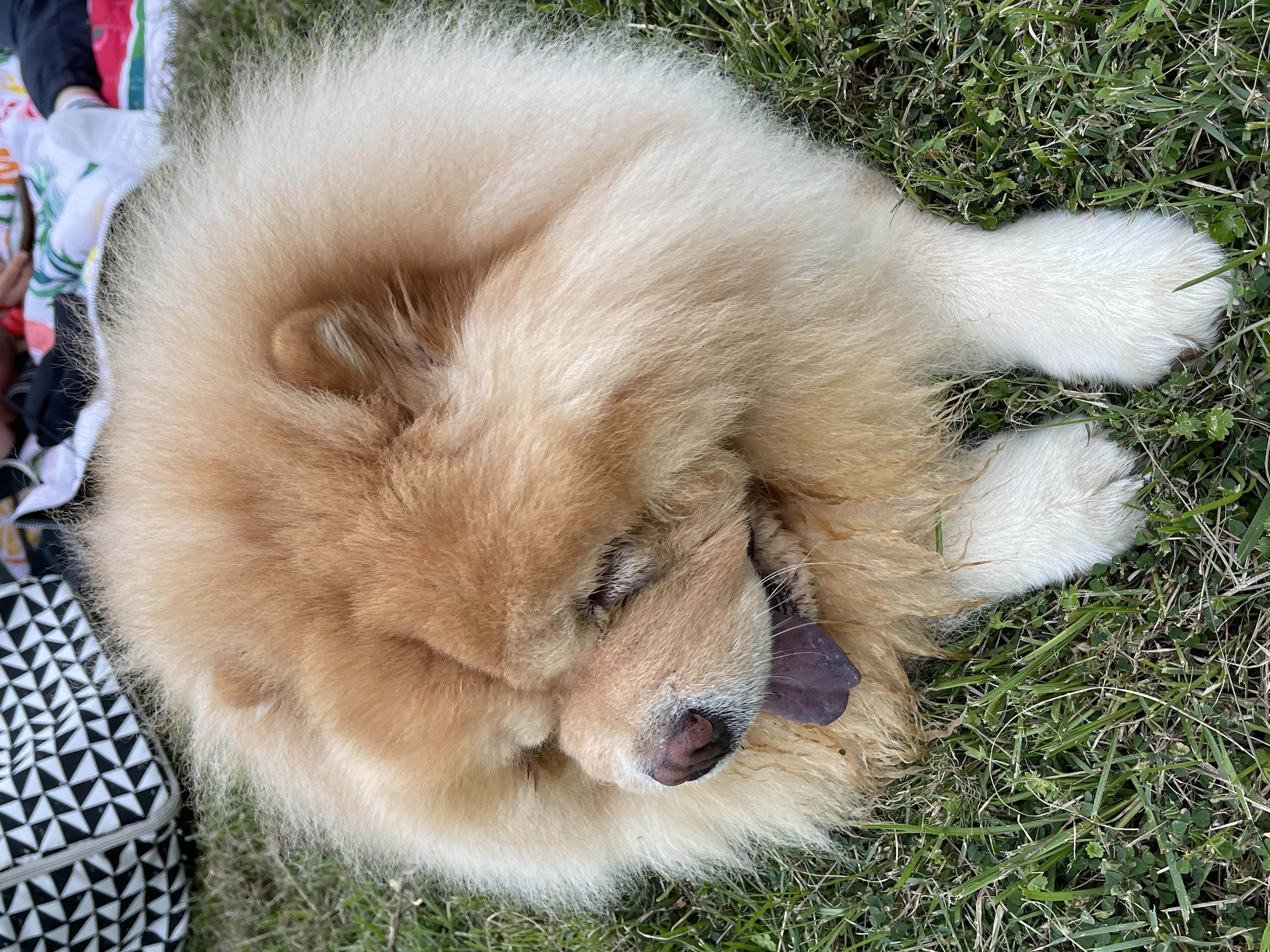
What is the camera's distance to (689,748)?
1.80m

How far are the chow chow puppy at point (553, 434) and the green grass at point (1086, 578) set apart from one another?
4.5 inches

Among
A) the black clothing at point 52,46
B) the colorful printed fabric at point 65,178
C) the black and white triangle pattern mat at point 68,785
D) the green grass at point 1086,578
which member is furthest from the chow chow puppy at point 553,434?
the black clothing at point 52,46

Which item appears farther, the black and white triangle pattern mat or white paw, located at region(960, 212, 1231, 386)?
the black and white triangle pattern mat

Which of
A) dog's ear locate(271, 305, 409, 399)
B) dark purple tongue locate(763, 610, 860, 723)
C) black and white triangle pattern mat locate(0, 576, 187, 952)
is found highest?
dog's ear locate(271, 305, 409, 399)

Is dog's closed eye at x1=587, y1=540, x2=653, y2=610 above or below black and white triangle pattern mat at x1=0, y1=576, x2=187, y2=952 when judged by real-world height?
above

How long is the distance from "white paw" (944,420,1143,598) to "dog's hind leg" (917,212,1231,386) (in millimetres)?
177

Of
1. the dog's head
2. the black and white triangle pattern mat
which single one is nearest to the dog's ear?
the dog's head

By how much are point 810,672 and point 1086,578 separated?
71 centimetres

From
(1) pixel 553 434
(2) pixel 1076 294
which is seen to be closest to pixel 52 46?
(1) pixel 553 434

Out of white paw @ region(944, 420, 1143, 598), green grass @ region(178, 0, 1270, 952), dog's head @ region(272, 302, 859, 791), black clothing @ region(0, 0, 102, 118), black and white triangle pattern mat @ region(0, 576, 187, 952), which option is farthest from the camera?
black clothing @ region(0, 0, 102, 118)

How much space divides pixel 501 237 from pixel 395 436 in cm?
47

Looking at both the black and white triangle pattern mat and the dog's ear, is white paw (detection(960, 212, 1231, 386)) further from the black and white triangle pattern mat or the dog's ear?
the black and white triangle pattern mat

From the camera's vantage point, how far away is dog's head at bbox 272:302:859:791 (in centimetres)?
164

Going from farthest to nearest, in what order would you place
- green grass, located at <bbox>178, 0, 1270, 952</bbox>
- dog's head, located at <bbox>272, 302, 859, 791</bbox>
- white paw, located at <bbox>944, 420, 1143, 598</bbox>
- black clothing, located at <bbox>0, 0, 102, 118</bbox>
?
black clothing, located at <bbox>0, 0, 102, 118</bbox>
white paw, located at <bbox>944, 420, 1143, 598</bbox>
green grass, located at <bbox>178, 0, 1270, 952</bbox>
dog's head, located at <bbox>272, 302, 859, 791</bbox>
